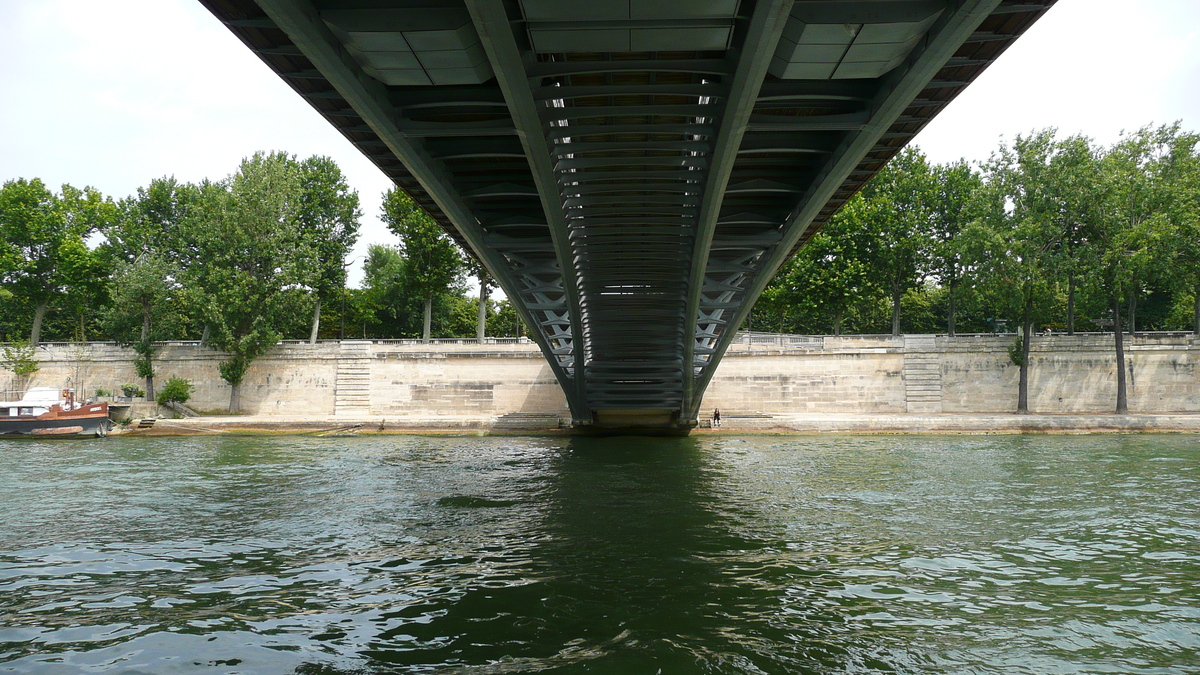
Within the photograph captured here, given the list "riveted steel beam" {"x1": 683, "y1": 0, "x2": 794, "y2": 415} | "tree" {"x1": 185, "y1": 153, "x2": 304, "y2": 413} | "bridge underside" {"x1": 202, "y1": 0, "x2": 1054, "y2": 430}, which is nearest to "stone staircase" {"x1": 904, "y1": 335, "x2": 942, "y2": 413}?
"bridge underside" {"x1": 202, "y1": 0, "x2": 1054, "y2": 430}

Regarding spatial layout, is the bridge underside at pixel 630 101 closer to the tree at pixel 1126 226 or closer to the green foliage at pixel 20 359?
the tree at pixel 1126 226

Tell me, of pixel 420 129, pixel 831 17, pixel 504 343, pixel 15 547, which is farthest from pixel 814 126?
pixel 504 343

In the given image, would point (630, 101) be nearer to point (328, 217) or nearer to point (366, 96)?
point (366, 96)

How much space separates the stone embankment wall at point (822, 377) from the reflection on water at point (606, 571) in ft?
48.6

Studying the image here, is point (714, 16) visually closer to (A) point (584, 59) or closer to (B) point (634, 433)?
(A) point (584, 59)

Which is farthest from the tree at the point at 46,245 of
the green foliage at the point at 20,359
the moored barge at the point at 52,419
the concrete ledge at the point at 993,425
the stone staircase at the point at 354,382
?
the concrete ledge at the point at 993,425

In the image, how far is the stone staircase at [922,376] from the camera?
31516mm

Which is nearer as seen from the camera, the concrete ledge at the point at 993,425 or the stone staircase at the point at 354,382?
the concrete ledge at the point at 993,425

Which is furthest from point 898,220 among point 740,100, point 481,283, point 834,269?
point 740,100

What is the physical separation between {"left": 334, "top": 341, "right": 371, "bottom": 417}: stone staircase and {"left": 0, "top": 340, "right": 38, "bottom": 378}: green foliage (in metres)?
15.6

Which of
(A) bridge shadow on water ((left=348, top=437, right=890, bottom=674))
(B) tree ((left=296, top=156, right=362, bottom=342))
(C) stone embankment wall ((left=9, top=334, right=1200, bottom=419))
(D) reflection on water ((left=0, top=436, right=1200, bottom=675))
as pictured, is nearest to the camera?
(A) bridge shadow on water ((left=348, top=437, right=890, bottom=674))

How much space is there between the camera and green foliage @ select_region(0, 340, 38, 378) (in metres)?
36.3

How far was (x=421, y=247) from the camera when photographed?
38.2 metres

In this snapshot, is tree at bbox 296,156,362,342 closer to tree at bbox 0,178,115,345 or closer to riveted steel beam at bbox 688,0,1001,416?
tree at bbox 0,178,115,345
